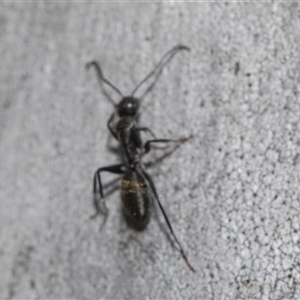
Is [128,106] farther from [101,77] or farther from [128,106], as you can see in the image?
[101,77]

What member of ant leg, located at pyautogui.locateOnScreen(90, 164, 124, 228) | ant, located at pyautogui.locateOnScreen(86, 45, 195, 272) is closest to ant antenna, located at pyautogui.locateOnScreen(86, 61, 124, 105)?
ant, located at pyautogui.locateOnScreen(86, 45, 195, 272)

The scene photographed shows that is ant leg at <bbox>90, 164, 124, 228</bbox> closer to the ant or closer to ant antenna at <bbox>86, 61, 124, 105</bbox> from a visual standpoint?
the ant

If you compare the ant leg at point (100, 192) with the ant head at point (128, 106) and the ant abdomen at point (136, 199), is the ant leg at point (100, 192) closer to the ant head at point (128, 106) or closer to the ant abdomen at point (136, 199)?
the ant abdomen at point (136, 199)

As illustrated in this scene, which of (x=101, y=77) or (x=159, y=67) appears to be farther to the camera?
(x=101, y=77)

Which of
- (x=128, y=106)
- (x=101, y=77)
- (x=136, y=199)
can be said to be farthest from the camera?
(x=101, y=77)

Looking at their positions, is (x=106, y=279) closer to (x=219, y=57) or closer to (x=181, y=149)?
(x=181, y=149)

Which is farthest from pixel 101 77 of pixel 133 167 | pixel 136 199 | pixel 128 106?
pixel 136 199

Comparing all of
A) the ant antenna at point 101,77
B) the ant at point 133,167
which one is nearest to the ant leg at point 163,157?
the ant at point 133,167
